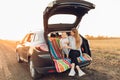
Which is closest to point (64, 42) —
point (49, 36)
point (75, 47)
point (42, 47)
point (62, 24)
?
point (75, 47)

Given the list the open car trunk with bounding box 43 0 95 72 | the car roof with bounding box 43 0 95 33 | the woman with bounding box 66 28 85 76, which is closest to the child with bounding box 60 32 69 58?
the woman with bounding box 66 28 85 76

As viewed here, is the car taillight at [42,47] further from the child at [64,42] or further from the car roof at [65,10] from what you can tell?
the child at [64,42]

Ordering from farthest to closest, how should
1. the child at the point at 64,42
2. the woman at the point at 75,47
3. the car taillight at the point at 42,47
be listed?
1. the child at the point at 64,42
2. the woman at the point at 75,47
3. the car taillight at the point at 42,47

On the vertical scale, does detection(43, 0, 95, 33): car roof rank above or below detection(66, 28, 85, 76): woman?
above

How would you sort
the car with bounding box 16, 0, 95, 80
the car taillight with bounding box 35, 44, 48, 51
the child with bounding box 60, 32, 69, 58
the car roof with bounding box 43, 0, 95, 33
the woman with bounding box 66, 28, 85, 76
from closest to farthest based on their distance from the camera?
the car roof with bounding box 43, 0, 95, 33 < the car with bounding box 16, 0, 95, 80 < the car taillight with bounding box 35, 44, 48, 51 < the woman with bounding box 66, 28, 85, 76 < the child with bounding box 60, 32, 69, 58

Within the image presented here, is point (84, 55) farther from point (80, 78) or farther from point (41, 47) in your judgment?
point (41, 47)

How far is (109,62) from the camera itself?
1299 cm

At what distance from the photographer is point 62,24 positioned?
10500 millimetres

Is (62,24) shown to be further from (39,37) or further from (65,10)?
(39,37)

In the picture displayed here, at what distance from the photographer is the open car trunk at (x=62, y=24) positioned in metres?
9.03

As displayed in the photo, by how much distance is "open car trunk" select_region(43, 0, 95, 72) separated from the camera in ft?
29.6

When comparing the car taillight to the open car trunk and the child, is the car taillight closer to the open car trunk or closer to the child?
the open car trunk

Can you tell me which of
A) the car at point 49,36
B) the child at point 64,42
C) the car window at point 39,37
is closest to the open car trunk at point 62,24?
the car at point 49,36

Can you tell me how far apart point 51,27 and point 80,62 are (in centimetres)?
158
